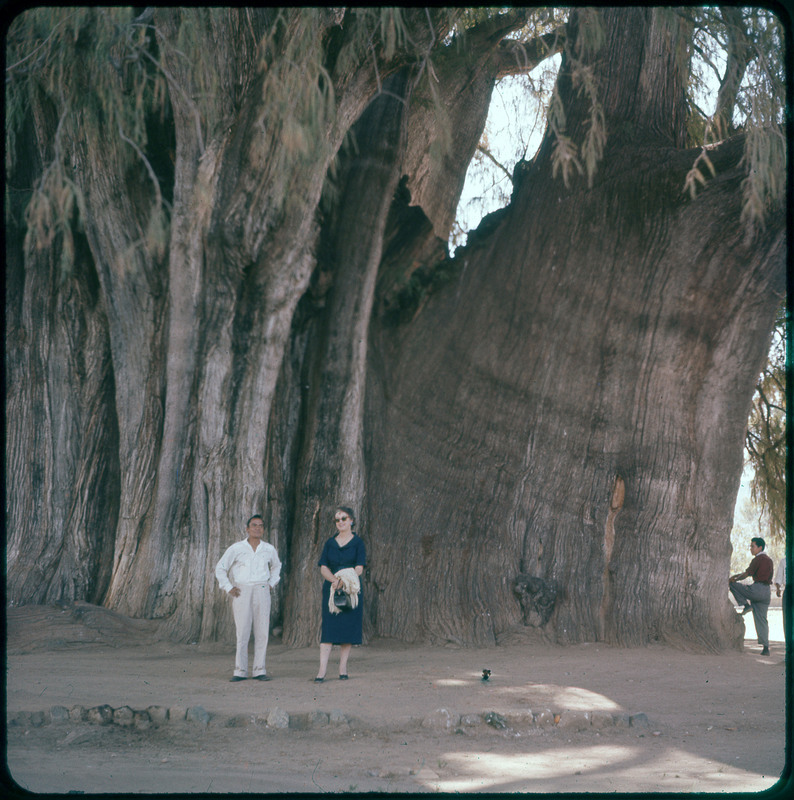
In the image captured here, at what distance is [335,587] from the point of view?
6.83 metres

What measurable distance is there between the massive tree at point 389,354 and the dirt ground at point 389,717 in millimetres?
641

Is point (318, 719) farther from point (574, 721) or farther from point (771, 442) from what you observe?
point (771, 442)

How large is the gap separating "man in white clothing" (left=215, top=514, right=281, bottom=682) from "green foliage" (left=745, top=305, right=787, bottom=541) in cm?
763

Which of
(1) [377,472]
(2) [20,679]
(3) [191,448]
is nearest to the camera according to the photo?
(2) [20,679]

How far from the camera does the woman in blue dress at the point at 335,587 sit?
6734 millimetres

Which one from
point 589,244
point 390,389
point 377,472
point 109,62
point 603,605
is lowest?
point 603,605

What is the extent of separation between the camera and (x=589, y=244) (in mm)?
8609

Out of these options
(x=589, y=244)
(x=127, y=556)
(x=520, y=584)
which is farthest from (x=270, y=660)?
(x=589, y=244)

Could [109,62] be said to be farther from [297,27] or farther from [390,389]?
[390,389]

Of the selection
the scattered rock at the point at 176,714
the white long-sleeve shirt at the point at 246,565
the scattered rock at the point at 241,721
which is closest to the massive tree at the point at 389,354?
the white long-sleeve shirt at the point at 246,565

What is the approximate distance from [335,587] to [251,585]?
2.30ft

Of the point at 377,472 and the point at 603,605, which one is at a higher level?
the point at 377,472

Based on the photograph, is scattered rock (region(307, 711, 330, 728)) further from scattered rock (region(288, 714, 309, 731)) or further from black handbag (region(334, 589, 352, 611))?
black handbag (region(334, 589, 352, 611))

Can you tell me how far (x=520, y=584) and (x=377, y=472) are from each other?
1.86 meters
